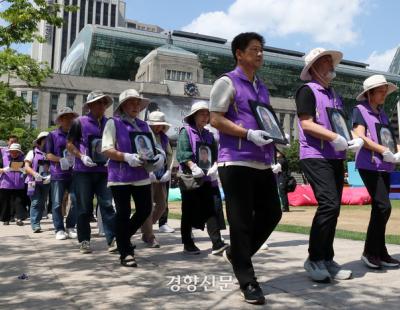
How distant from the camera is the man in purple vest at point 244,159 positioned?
338cm

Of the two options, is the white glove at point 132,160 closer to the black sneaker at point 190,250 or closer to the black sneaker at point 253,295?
the black sneaker at point 190,250

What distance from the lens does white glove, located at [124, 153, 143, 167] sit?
4.58 meters

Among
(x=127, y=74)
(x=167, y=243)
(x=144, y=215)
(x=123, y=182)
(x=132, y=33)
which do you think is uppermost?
(x=132, y=33)

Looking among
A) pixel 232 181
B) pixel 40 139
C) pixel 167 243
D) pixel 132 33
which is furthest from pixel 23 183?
pixel 132 33

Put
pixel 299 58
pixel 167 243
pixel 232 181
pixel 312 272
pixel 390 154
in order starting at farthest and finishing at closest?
1. pixel 299 58
2. pixel 167 243
3. pixel 390 154
4. pixel 312 272
5. pixel 232 181

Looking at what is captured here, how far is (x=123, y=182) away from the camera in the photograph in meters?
4.74

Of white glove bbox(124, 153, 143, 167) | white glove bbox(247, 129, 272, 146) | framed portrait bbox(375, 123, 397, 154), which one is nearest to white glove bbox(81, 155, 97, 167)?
white glove bbox(124, 153, 143, 167)

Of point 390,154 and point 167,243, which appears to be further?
point 167,243

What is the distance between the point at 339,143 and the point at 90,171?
3.24m

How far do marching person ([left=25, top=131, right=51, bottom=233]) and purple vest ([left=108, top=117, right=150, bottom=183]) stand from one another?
3587 millimetres

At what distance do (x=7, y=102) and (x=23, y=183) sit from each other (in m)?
7.67

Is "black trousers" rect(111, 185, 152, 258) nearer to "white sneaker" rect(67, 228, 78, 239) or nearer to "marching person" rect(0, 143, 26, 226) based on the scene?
"white sneaker" rect(67, 228, 78, 239)

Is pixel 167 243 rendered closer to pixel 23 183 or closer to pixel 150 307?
pixel 150 307

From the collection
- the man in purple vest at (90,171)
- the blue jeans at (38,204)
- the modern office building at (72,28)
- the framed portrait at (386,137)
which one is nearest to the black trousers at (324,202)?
the framed portrait at (386,137)
